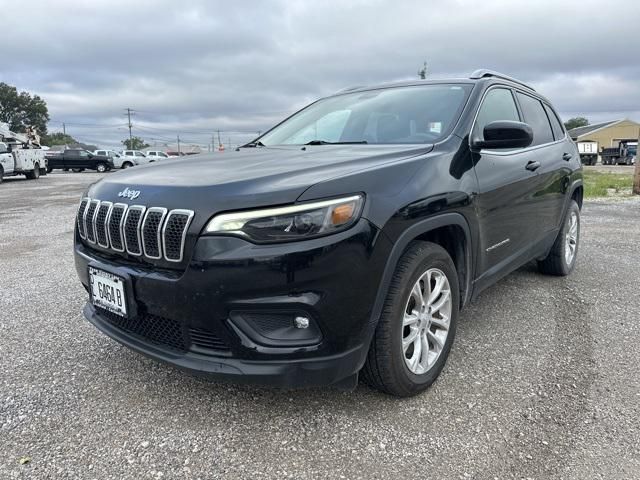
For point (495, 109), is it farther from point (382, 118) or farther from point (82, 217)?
point (82, 217)

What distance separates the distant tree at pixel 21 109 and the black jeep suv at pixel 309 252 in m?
85.6

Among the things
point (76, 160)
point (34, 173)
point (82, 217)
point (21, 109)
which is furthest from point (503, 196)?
point (21, 109)

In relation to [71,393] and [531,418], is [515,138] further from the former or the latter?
[71,393]

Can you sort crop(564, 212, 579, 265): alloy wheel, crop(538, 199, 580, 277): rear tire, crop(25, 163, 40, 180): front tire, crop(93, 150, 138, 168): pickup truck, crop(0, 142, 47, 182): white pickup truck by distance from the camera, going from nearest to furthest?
1. crop(538, 199, 580, 277): rear tire
2. crop(564, 212, 579, 265): alloy wheel
3. crop(0, 142, 47, 182): white pickup truck
4. crop(25, 163, 40, 180): front tire
5. crop(93, 150, 138, 168): pickup truck

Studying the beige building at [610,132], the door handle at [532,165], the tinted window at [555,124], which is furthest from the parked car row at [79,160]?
the beige building at [610,132]

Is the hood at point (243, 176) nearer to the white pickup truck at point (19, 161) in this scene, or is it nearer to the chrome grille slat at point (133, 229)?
the chrome grille slat at point (133, 229)

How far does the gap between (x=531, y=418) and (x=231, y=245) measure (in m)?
1.63

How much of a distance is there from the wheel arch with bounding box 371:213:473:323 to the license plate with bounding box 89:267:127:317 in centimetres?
116

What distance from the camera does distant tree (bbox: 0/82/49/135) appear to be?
248ft

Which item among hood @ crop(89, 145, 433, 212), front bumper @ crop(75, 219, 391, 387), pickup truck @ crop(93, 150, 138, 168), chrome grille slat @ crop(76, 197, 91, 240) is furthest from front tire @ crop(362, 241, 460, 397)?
pickup truck @ crop(93, 150, 138, 168)

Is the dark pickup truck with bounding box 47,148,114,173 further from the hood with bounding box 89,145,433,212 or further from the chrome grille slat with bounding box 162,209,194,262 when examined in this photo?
the chrome grille slat with bounding box 162,209,194,262

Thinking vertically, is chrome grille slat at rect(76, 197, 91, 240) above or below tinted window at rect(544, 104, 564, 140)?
below

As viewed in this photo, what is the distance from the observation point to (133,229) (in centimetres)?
222

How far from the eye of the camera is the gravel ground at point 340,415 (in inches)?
80.4
